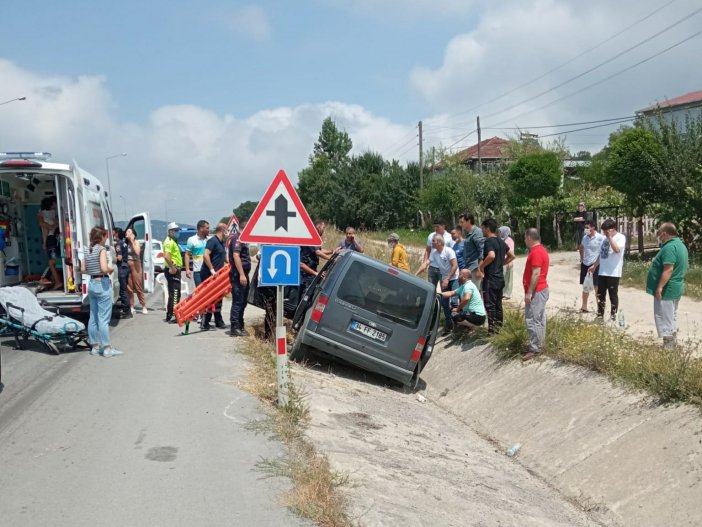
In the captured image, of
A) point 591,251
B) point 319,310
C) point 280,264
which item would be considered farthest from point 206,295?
point 591,251

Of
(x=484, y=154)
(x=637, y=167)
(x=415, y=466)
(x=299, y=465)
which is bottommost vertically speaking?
(x=415, y=466)

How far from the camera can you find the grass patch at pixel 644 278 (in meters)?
14.4

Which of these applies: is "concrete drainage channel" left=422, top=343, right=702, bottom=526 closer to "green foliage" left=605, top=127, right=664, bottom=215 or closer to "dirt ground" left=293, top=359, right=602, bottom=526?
"dirt ground" left=293, top=359, right=602, bottom=526

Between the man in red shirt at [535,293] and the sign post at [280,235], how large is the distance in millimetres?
3398

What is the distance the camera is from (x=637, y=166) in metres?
19.2

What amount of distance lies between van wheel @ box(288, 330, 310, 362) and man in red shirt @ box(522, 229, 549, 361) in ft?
9.89

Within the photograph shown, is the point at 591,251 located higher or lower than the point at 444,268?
higher

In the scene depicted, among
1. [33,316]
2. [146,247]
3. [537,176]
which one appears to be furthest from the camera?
[537,176]

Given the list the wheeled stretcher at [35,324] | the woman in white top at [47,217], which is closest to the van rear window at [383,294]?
the wheeled stretcher at [35,324]

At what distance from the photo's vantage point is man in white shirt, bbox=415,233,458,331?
37.1ft

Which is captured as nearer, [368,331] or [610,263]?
[368,331]

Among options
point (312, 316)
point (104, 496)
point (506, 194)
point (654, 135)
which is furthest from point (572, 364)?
point (506, 194)

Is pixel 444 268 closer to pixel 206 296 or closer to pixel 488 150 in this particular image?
pixel 206 296

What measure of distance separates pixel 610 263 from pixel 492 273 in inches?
91.1
